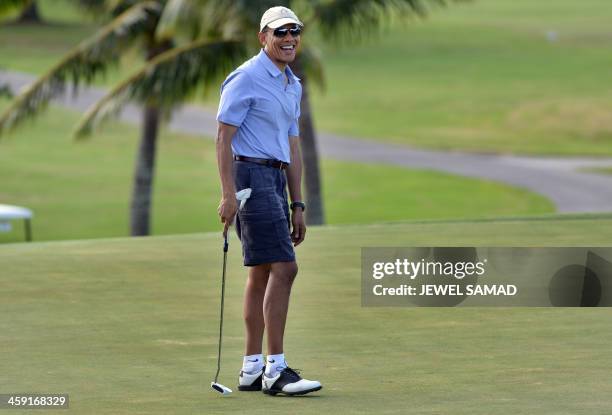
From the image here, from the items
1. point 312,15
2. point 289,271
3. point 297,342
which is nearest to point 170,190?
point 312,15

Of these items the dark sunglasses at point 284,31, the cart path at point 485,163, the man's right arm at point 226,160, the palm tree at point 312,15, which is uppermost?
the palm tree at point 312,15

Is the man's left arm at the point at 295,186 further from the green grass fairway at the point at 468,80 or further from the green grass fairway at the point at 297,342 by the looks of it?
the green grass fairway at the point at 468,80

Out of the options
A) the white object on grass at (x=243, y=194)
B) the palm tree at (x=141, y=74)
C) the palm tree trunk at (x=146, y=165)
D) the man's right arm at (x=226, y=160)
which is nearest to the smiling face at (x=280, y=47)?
the man's right arm at (x=226, y=160)

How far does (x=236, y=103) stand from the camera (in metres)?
6.85

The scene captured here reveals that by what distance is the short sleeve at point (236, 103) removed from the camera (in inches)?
270

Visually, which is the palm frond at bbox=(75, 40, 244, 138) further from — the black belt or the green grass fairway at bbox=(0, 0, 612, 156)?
the green grass fairway at bbox=(0, 0, 612, 156)

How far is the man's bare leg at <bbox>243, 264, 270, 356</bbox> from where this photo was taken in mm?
7117

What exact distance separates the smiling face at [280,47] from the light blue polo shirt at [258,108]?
0.03 meters

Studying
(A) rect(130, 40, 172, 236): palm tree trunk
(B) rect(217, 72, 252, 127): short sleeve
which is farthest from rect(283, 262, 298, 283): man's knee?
(A) rect(130, 40, 172, 236): palm tree trunk

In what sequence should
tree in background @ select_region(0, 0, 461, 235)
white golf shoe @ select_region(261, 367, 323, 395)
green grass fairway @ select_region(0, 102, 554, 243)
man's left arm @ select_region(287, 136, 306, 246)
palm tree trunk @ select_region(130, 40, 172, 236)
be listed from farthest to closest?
green grass fairway @ select_region(0, 102, 554, 243)
palm tree trunk @ select_region(130, 40, 172, 236)
tree in background @ select_region(0, 0, 461, 235)
man's left arm @ select_region(287, 136, 306, 246)
white golf shoe @ select_region(261, 367, 323, 395)

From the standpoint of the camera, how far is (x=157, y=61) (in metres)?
23.0

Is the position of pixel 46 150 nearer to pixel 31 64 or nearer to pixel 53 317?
pixel 31 64

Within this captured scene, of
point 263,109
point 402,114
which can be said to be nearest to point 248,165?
point 263,109

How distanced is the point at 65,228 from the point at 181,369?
97.7ft
